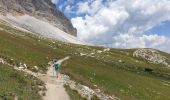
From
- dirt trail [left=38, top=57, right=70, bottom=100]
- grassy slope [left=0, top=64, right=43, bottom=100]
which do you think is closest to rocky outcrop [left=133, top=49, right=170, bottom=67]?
dirt trail [left=38, top=57, right=70, bottom=100]

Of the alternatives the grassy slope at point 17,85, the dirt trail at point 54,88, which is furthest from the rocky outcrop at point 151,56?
the grassy slope at point 17,85

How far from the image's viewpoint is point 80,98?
160 feet

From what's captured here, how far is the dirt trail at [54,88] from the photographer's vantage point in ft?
147

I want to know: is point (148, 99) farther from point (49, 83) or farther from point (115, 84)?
point (49, 83)

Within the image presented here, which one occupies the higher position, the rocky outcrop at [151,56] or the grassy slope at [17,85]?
the rocky outcrop at [151,56]

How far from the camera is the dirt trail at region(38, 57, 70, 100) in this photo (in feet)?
147

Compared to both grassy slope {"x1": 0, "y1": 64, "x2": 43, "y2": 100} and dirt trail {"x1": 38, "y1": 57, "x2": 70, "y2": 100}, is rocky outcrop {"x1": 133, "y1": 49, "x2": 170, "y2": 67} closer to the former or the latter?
dirt trail {"x1": 38, "y1": 57, "x2": 70, "y2": 100}

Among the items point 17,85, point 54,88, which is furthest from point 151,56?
point 17,85

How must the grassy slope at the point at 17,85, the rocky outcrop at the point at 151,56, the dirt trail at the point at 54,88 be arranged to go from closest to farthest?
the grassy slope at the point at 17,85 < the dirt trail at the point at 54,88 < the rocky outcrop at the point at 151,56

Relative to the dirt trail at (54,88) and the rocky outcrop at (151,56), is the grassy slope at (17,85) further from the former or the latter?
the rocky outcrop at (151,56)

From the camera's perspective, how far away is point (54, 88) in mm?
49375

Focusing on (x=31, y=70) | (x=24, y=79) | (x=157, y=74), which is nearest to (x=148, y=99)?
(x=31, y=70)

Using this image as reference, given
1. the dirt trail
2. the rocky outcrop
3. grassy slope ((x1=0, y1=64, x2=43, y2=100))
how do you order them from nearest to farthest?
grassy slope ((x1=0, y1=64, x2=43, y2=100)), the dirt trail, the rocky outcrop

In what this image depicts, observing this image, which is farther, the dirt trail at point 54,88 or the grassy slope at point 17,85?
the dirt trail at point 54,88
